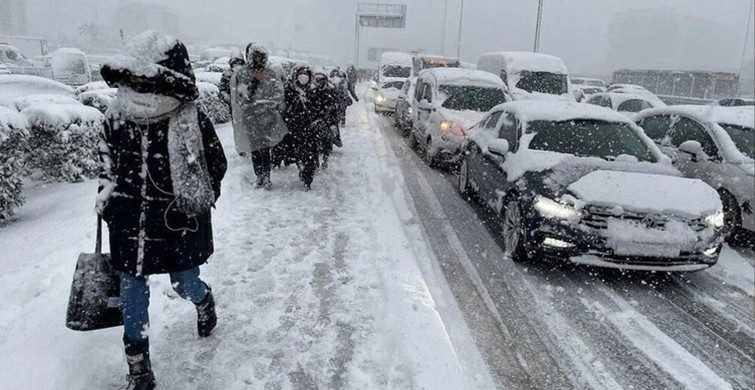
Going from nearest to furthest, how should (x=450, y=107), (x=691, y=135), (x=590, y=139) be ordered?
(x=691, y=135)
(x=590, y=139)
(x=450, y=107)

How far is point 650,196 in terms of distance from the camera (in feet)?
14.6

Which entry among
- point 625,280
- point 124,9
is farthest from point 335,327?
point 124,9

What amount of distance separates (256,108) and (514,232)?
162 inches

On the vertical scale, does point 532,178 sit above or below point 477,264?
above

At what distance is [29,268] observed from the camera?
424 cm

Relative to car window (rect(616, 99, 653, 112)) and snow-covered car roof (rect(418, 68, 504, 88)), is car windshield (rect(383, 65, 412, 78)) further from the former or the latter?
snow-covered car roof (rect(418, 68, 504, 88))

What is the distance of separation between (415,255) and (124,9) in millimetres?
97460

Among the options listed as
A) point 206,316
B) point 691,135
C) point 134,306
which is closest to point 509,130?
point 691,135

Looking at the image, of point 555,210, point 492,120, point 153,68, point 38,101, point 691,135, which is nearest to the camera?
point 153,68

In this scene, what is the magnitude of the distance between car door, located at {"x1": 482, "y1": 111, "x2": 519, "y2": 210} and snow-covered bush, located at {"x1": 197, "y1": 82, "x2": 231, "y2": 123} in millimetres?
7569

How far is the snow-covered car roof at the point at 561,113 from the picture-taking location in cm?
630

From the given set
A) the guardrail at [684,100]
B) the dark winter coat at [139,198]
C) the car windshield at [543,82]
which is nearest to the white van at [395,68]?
the car windshield at [543,82]

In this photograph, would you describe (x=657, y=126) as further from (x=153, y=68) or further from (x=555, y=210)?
(x=153, y=68)

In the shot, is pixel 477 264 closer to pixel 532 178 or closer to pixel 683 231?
pixel 532 178
